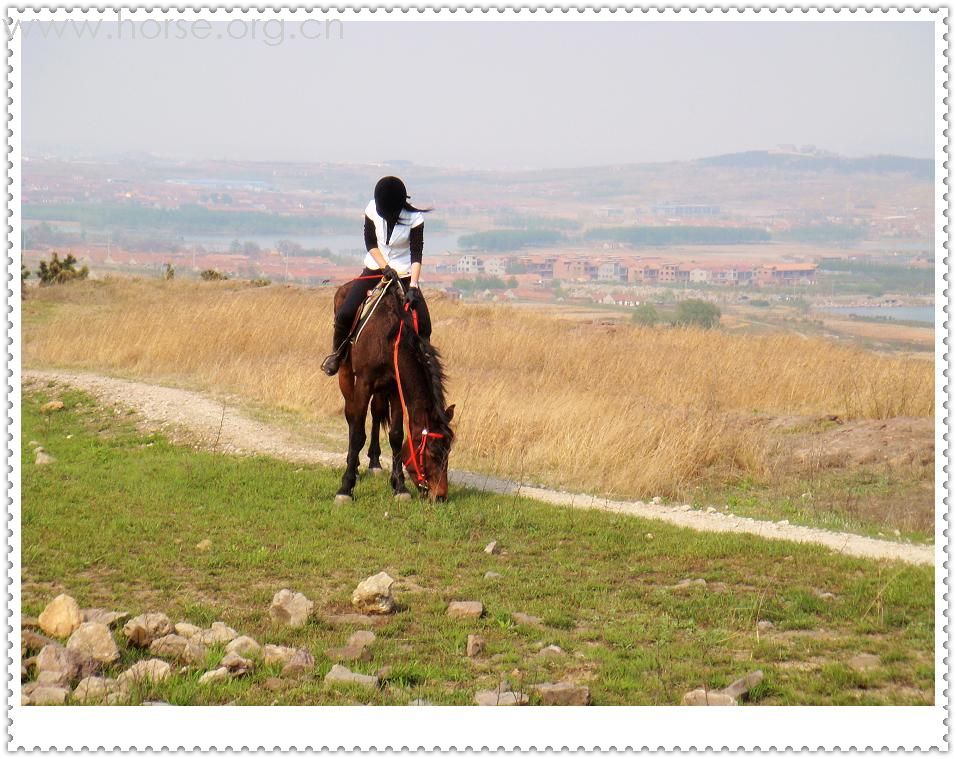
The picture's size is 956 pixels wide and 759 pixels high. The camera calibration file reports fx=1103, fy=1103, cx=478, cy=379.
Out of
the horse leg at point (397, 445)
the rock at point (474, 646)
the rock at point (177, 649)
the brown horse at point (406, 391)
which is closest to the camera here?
the rock at point (177, 649)

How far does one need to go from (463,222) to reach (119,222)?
37.0ft

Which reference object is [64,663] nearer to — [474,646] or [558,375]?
[474,646]

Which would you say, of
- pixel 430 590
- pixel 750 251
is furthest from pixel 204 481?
pixel 750 251

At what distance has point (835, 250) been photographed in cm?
2680

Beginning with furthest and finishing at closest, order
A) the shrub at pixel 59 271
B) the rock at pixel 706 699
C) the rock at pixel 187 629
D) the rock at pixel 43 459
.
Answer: the shrub at pixel 59 271, the rock at pixel 43 459, the rock at pixel 187 629, the rock at pixel 706 699

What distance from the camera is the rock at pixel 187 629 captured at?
21.0ft

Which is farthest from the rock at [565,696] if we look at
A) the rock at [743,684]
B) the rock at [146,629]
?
the rock at [146,629]

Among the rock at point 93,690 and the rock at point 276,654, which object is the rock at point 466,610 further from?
the rock at point 93,690

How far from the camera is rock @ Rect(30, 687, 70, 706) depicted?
17.6ft

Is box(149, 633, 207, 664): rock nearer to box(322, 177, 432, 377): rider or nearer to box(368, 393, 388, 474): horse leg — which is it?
box(322, 177, 432, 377): rider

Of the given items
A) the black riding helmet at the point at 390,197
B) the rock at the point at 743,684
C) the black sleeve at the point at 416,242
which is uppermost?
the black riding helmet at the point at 390,197

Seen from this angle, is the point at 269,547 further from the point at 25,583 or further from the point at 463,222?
the point at 463,222

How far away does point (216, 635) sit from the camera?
6.30 meters

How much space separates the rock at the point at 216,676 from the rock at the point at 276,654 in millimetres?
301
